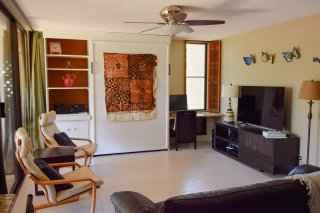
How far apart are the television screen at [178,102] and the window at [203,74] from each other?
37 centimetres

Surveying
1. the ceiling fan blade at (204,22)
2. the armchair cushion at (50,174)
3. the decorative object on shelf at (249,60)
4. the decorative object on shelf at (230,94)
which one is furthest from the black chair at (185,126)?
the armchair cushion at (50,174)

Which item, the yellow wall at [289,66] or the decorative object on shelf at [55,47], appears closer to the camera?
the yellow wall at [289,66]

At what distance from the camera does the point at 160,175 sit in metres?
4.30

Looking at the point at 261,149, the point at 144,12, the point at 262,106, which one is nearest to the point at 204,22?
the point at 144,12

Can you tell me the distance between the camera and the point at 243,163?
4.84 m

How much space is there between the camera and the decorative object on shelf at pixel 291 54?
167 inches

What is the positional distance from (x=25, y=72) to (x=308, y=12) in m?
4.60

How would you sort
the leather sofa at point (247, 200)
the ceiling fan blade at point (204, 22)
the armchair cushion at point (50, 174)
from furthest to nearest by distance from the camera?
the ceiling fan blade at point (204, 22) → the armchair cushion at point (50, 174) → the leather sofa at point (247, 200)

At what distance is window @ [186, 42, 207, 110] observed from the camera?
250 inches

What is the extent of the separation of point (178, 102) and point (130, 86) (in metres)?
1.21

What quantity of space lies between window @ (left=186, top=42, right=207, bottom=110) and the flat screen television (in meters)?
1.36

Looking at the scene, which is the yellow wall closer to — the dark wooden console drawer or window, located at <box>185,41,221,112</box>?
the dark wooden console drawer

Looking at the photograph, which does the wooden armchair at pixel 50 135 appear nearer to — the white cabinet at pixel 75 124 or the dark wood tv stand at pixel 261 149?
the white cabinet at pixel 75 124

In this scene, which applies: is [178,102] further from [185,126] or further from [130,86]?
[130,86]
